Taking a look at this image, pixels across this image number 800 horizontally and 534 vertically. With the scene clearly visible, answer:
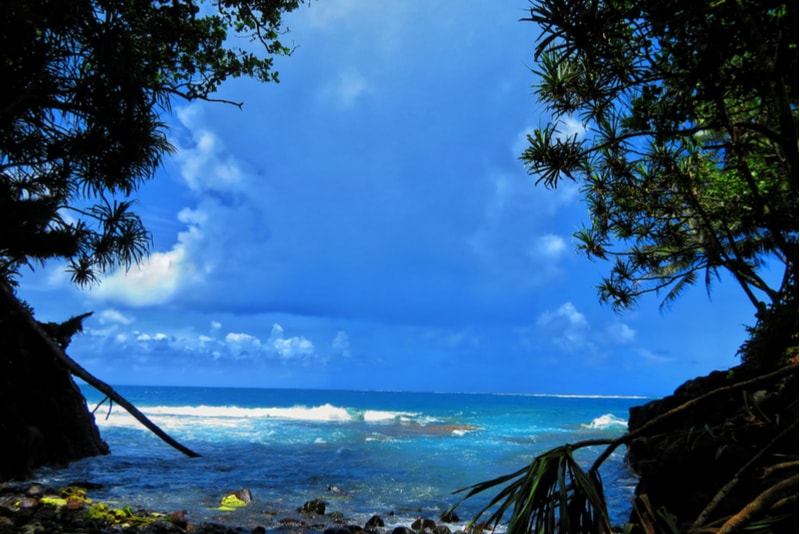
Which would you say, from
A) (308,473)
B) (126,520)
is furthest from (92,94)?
(308,473)

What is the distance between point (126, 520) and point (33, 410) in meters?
5.46

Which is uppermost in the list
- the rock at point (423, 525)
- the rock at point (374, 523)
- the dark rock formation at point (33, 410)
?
the dark rock formation at point (33, 410)

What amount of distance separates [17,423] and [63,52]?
679cm

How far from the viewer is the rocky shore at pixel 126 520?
Answer: 16.9ft

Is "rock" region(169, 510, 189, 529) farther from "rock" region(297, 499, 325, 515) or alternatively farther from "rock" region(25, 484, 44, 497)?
"rock" region(25, 484, 44, 497)

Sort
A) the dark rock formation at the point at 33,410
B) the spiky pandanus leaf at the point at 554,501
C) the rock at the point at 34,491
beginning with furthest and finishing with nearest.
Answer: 1. the dark rock formation at the point at 33,410
2. the rock at the point at 34,491
3. the spiky pandanus leaf at the point at 554,501

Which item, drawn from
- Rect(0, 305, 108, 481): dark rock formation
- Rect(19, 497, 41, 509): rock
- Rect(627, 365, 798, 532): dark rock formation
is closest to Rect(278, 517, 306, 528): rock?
Rect(19, 497, 41, 509): rock

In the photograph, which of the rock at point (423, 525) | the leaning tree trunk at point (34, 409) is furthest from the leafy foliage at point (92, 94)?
the rock at point (423, 525)

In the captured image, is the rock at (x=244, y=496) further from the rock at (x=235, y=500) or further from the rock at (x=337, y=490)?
the rock at (x=337, y=490)

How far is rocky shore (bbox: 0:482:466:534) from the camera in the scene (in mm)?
5148

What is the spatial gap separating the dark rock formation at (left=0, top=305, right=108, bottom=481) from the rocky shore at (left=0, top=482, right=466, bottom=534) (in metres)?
1.10

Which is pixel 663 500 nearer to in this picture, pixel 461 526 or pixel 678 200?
pixel 461 526

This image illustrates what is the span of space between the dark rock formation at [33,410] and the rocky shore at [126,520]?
1105 millimetres

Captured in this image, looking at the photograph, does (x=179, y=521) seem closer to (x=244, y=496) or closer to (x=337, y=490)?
(x=244, y=496)
